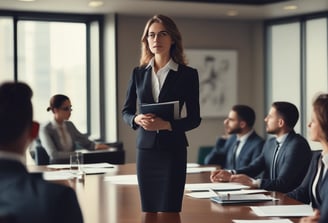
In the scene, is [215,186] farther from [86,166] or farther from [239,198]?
[86,166]

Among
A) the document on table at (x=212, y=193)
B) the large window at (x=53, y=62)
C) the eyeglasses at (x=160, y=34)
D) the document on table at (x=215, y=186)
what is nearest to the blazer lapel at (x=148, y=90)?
the eyeglasses at (x=160, y=34)

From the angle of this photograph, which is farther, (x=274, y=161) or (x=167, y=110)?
(x=274, y=161)

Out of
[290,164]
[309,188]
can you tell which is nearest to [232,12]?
[290,164]

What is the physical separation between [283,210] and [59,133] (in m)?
2.84

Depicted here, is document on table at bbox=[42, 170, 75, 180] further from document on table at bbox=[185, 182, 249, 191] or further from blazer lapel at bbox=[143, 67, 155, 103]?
blazer lapel at bbox=[143, 67, 155, 103]

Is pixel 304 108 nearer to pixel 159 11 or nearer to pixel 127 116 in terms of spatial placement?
pixel 159 11

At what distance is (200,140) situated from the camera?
9.39 m

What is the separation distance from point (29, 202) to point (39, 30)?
24.1 feet

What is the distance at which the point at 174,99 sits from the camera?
3049mm

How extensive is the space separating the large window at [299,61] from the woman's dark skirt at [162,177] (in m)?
5.68

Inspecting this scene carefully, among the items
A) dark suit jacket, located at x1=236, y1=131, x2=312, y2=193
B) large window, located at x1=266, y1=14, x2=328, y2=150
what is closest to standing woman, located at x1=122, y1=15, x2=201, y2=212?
dark suit jacket, located at x1=236, y1=131, x2=312, y2=193

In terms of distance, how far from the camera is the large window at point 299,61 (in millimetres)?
8688

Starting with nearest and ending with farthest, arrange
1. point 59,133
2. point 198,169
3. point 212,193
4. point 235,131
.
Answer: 1. point 212,193
2. point 198,169
3. point 59,133
4. point 235,131

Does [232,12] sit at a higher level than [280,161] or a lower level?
higher
